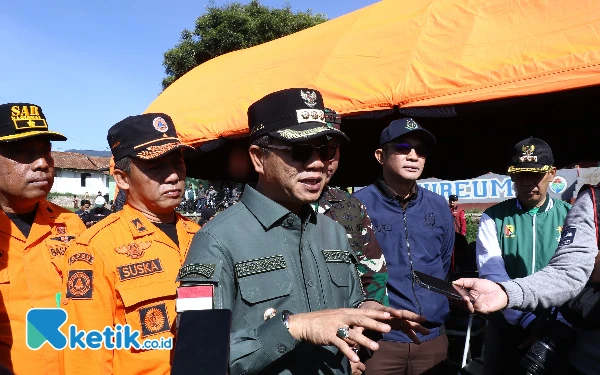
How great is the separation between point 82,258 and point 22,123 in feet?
3.66

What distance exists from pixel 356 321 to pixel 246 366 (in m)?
0.37

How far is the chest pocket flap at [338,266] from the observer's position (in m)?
1.68

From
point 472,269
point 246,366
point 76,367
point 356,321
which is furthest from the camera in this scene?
point 472,269

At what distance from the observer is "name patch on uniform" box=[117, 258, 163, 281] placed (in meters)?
1.93

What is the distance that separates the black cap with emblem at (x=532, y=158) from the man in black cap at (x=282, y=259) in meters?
1.67

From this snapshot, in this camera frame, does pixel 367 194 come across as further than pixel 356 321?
Yes

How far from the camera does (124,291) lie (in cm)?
189

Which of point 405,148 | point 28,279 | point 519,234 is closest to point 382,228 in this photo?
point 405,148

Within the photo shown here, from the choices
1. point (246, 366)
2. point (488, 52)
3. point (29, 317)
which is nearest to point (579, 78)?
point (488, 52)

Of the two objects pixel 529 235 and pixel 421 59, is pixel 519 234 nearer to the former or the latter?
pixel 529 235

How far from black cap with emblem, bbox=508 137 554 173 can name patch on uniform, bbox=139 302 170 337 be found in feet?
7.37

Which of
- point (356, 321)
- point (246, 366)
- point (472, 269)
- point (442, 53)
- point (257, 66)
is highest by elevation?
point (257, 66)

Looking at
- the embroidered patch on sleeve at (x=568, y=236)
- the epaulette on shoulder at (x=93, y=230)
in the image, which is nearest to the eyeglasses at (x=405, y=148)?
the embroidered patch on sleeve at (x=568, y=236)

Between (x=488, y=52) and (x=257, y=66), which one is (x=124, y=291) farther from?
(x=257, y=66)
